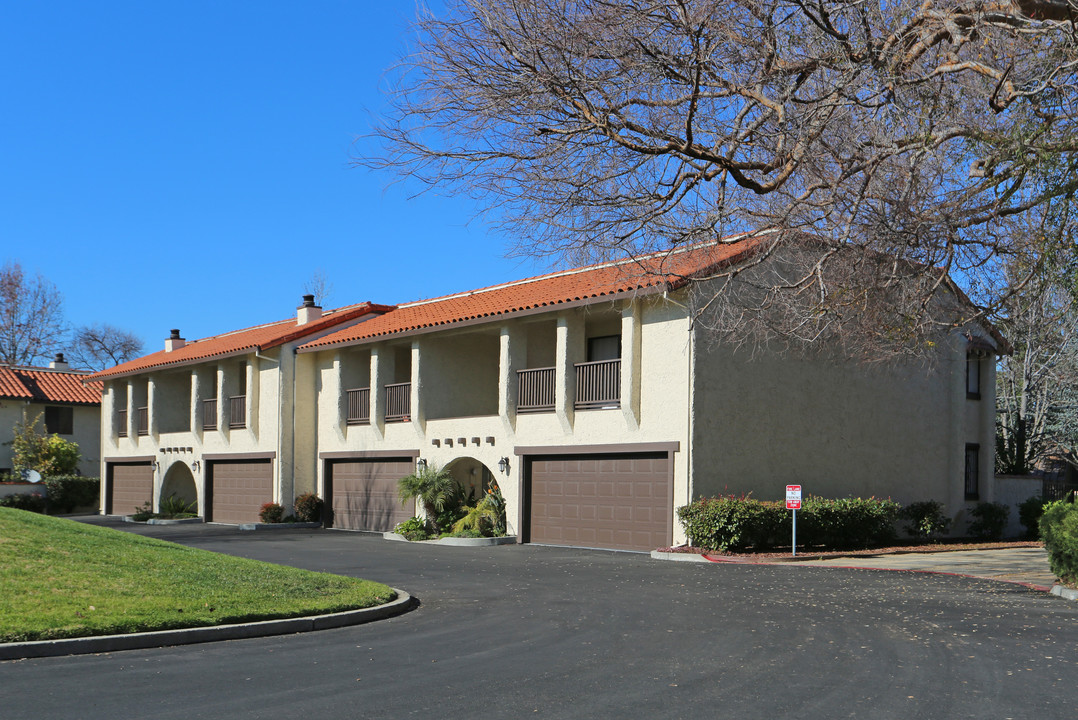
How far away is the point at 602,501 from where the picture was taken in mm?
23594

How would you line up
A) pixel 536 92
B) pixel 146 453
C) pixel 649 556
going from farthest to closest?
pixel 146 453, pixel 649 556, pixel 536 92

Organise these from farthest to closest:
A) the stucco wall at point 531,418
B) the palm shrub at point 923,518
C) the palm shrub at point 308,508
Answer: the palm shrub at point 308,508 → the palm shrub at point 923,518 → the stucco wall at point 531,418

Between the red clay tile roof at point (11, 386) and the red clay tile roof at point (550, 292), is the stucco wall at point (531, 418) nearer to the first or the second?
the red clay tile roof at point (550, 292)

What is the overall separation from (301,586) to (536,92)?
683 cm

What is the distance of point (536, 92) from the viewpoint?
1267cm

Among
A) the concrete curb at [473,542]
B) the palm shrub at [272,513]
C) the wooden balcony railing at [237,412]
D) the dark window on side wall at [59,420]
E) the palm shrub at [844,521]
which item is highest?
the wooden balcony railing at [237,412]

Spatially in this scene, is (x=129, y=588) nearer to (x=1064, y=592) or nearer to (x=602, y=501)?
(x=1064, y=592)

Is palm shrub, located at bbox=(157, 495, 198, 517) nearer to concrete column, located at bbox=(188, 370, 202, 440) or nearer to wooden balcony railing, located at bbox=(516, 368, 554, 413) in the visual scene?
concrete column, located at bbox=(188, 370, 202, 440)

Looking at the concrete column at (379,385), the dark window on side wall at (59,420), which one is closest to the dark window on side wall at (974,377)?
the concrete column at (379,385)

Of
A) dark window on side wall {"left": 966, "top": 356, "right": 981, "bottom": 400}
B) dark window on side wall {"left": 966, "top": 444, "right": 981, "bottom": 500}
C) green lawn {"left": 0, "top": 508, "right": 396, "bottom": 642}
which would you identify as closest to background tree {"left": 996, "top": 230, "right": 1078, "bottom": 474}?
dark window on side wall {"left": 966, "top": 356, "right": 981, "bottom": 400}

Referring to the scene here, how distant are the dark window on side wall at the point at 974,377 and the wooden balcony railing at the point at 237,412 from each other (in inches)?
867

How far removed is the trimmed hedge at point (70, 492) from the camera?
42469 mm

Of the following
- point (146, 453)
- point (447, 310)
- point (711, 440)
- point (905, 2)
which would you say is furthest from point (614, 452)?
point (146, 453)

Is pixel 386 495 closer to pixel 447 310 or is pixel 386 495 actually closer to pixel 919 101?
pixel 447 310
